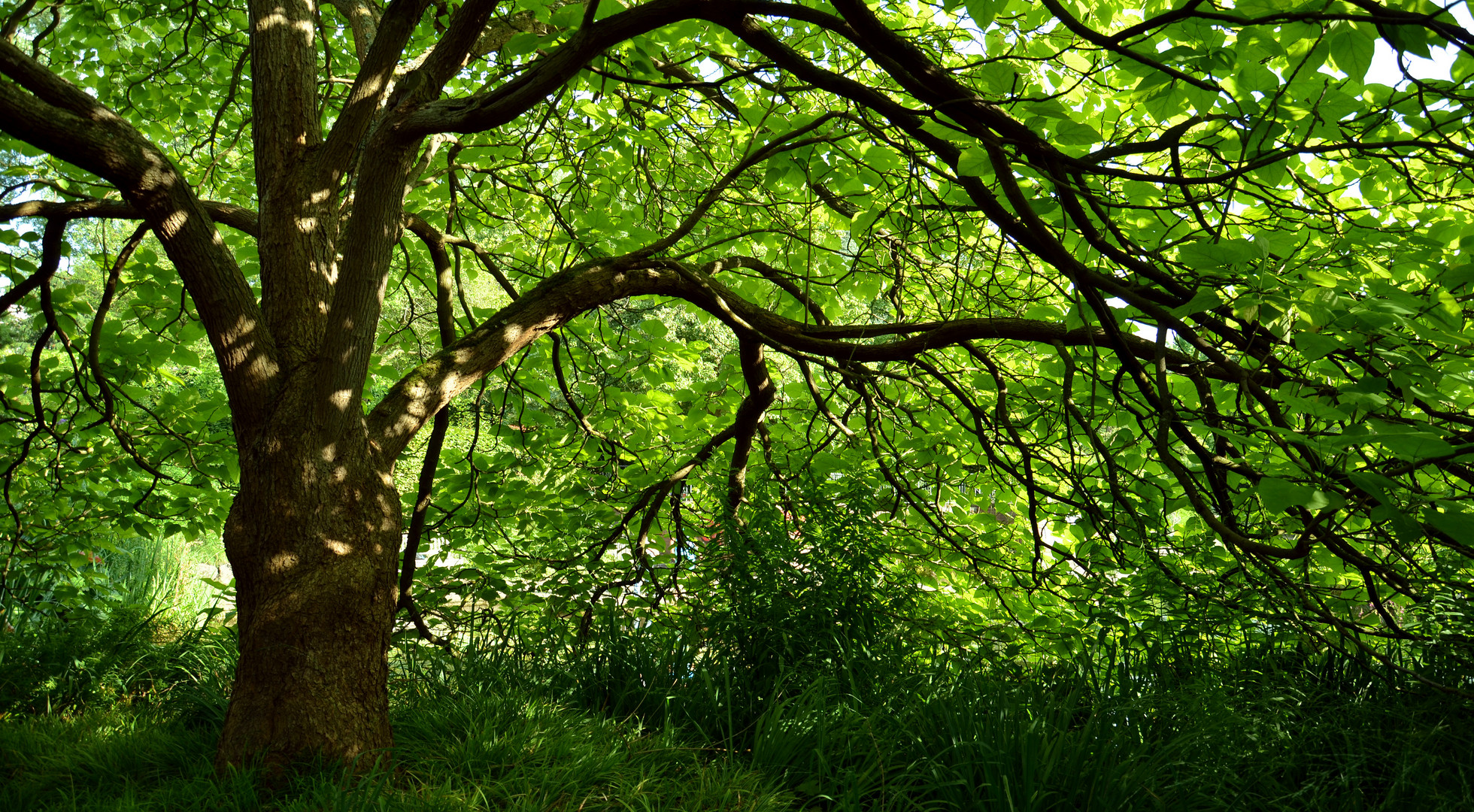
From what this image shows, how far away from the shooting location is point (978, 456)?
462 centimetres

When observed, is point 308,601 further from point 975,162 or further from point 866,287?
point 866,287

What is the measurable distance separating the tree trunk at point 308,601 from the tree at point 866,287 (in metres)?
0.01

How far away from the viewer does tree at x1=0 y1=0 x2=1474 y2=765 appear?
210cm

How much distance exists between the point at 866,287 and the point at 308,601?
→ 3.13 meters

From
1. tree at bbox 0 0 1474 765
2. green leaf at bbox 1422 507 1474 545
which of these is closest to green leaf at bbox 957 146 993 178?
tree at bbox 0 0 1474 765

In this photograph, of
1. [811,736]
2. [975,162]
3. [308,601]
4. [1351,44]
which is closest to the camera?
[1351,44]

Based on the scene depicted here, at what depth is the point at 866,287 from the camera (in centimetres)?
472

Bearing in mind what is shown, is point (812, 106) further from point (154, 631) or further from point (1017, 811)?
point (154, 631)

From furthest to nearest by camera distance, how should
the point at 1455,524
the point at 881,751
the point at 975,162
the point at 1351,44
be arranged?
the point at 881,751 < the point at 975,162 < the point at 1351,44 < the point at 1455,524

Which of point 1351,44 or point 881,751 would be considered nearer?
point 1351,44

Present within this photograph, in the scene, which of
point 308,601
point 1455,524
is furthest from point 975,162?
point 308,601

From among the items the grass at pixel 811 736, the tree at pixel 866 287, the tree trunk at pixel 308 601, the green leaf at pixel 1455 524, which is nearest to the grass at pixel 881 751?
the grass at pixel 811 736

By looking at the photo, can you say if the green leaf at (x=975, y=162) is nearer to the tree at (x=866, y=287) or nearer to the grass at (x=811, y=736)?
the tree at (x=866, y=287)

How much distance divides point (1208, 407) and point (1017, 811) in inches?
50.7
